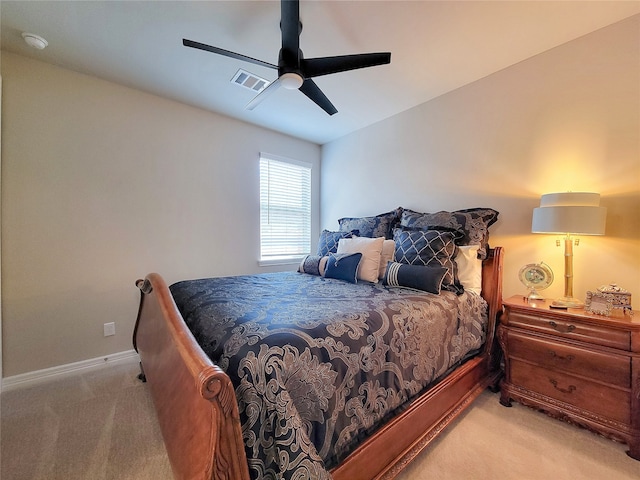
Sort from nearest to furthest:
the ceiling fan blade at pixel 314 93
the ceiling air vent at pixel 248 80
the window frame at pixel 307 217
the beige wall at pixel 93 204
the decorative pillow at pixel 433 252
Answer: the ceiling fan blade at pixel 314 93 → the decorative pillow at pixel 433 252 → the beige wall at pixel 93 204 → the ceiling air vent at pixel 248 80 → the window frame at pixel 307 217

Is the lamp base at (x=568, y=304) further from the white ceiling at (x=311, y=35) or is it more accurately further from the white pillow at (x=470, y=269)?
the white ceiling at (x=311, y=35)

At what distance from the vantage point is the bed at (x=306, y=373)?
802 mm

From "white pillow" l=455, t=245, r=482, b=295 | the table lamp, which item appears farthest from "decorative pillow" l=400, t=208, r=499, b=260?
the table lamp

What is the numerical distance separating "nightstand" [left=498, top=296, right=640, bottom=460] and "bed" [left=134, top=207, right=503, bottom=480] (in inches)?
8.3

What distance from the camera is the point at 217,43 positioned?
2.03 metres

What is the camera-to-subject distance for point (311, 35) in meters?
1.93

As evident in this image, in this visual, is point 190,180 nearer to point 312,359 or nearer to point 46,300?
point 46,300

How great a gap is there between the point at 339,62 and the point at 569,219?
176cm

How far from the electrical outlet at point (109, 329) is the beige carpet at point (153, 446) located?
60 centimetres

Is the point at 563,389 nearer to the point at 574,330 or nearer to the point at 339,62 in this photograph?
the point at 574,330

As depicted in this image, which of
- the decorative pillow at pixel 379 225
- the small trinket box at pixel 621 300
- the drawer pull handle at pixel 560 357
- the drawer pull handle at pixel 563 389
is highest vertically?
the decorative pillow at pixel 379 225

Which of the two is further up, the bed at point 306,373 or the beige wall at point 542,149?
the beige wall at point 542,149

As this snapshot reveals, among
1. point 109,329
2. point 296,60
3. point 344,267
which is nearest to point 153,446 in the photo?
point 109,329

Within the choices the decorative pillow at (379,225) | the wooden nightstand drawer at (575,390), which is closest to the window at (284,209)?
the decorative pillow at (379,225)
